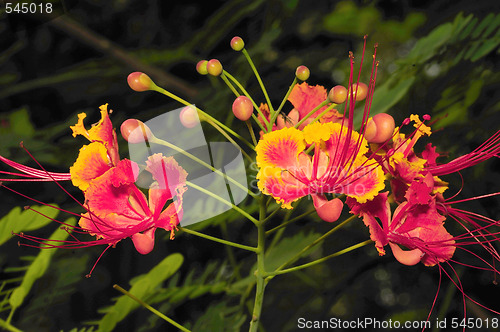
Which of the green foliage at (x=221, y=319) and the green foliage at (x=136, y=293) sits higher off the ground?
the green foliage at (x=136, y=293)

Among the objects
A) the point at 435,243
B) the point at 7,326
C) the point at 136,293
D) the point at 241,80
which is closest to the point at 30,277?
the point at 7,326

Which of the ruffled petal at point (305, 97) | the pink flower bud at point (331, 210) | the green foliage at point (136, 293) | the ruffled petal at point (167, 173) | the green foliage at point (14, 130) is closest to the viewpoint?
the pink flower bud at point (331, 210)

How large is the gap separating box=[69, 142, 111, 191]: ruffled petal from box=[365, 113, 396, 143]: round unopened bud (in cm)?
50

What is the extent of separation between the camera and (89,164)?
102cm

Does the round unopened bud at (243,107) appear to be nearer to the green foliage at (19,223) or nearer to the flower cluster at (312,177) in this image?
the flower cluster at (312,177)

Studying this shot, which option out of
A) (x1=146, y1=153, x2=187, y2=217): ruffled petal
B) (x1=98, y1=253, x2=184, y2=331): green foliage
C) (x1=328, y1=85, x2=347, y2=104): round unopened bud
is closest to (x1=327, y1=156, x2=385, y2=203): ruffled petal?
(x1=328, y1=85, x2=347, y2=104): round unopened bud

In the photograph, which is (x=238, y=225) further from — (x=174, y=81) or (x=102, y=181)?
(x=102, y=181)

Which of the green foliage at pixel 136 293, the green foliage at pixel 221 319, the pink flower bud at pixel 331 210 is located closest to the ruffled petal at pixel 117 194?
the pink flower bud at pixel 331 210

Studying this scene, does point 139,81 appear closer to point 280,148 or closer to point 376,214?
point 280,148

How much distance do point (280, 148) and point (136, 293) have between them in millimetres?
721

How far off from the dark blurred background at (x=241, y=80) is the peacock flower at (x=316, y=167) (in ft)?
2.35

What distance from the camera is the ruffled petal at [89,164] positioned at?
101 centimetres

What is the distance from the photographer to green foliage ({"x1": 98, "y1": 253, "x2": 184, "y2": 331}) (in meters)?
1.47

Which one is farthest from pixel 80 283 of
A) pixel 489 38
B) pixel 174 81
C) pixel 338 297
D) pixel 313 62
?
pixel 489 38
